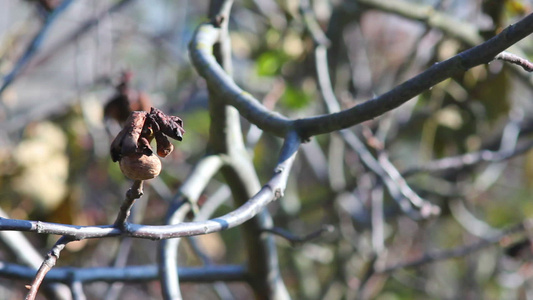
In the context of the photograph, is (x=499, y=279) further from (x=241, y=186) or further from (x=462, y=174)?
(x=241, y=186)

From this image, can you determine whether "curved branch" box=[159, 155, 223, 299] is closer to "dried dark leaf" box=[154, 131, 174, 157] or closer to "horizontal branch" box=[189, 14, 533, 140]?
"horizontal branch" box=[189, 14, 533, 140]

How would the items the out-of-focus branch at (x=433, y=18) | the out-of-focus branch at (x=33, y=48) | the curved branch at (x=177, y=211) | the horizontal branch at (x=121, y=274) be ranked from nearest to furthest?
the curved branch at (x=177, y=211) → the horizontal branch at (x=121, y=274) → the out-of-focus branch at (x=33, y=48) → the out-of-focus branch at (x=433, y=18)

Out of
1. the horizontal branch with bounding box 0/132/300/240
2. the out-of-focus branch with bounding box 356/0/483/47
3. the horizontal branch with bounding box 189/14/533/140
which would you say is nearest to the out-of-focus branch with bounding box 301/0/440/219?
the out-of-focus branch with bounding box 356/0/483/47

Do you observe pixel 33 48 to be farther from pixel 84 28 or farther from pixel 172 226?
pixel 172 226

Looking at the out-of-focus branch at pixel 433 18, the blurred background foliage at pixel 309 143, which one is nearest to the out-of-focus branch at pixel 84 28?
the blurred background foliage at pixel 309 143

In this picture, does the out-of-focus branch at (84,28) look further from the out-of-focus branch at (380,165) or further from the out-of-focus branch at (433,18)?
the out-of-focus branch at (433,18)

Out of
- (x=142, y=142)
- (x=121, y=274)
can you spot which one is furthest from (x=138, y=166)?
(x=121, y=274)
